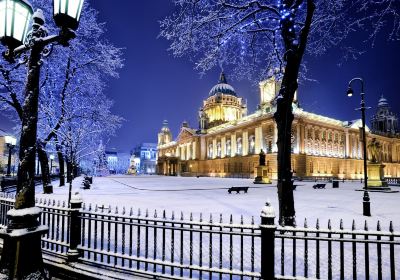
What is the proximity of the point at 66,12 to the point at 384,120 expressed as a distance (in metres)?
113

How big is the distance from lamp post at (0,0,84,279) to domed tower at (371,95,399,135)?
109 m

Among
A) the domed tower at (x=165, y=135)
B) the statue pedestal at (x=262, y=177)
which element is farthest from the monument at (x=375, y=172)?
the domed tower at (x=165, y=135)

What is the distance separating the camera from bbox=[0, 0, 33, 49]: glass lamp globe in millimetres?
4316

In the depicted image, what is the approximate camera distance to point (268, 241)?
4.21 m

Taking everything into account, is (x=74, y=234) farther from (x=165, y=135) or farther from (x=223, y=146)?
(x=165, y=135)

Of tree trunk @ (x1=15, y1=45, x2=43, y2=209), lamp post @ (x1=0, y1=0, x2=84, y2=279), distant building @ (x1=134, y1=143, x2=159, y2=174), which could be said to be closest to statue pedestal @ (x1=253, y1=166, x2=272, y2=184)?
lamp post @ (x1=0, y1=0, x2=84, y2=279)

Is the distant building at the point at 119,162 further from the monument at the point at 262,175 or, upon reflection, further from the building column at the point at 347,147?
the monument at the point at 262,175

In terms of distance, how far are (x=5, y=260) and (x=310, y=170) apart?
63.3 meters

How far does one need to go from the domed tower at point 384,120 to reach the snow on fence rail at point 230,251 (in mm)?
105533

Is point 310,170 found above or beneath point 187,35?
beneath

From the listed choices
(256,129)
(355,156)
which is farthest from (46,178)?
(355,156)

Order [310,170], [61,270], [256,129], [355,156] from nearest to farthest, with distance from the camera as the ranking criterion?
[61,270]
[310,170]
[256,129]
[355,156]

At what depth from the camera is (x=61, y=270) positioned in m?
5.46

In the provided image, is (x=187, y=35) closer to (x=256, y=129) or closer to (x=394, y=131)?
(x=256, y=129)
